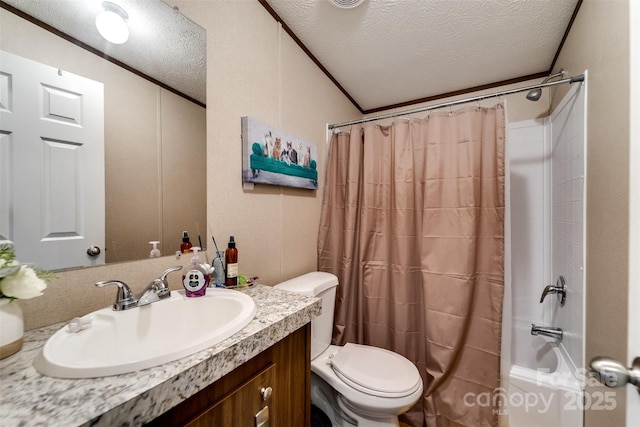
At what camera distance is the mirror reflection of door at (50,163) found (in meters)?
0.61

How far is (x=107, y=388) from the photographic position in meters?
0.42

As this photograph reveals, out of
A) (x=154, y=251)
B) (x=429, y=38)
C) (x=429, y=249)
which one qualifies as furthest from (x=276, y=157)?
(x=429, y=38)

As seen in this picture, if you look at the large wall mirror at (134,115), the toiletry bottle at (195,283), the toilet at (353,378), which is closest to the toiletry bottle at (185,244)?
the large wall mirror at (134,115)

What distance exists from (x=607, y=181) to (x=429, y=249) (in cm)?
80

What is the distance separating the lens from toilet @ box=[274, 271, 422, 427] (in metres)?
1.12

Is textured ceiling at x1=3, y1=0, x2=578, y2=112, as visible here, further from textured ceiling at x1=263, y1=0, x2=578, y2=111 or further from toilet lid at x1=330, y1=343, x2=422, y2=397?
toilet lid at x1=330, y1=343, x2=422, y2=397

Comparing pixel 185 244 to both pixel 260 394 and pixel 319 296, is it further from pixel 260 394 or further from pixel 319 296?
pixel 319 296

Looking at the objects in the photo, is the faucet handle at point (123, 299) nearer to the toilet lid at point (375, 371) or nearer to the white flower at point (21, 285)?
the white flower at point (21, 285)

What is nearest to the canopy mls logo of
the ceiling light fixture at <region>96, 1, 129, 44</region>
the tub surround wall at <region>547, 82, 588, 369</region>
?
the tub surround wall at <region>547, 82, 588, 369</region>

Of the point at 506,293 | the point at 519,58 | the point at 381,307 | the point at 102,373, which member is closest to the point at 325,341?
the point at 381,307

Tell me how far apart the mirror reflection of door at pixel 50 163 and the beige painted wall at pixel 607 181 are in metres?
1.63

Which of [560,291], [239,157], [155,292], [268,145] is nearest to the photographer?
[155,292]

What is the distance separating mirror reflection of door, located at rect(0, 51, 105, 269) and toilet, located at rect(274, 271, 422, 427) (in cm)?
84

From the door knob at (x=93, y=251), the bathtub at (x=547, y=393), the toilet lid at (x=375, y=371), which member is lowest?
the bathtub at (x=547, y=393)
